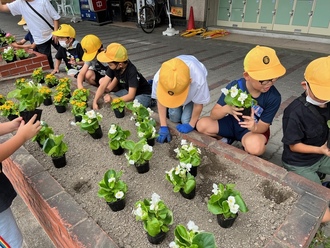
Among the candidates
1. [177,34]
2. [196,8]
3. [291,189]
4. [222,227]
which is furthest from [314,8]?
[222,227]

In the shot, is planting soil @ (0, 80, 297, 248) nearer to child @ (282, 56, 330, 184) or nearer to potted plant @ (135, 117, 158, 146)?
potted plant @ (135, 117, 158, 146)

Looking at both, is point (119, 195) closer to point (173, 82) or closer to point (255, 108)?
point (173, 82)

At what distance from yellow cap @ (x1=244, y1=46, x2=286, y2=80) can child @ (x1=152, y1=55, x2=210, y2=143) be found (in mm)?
512

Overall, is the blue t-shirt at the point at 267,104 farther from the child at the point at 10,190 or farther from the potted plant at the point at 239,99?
the child at the point at 10,190

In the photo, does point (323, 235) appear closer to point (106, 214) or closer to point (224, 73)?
point (106, 214)

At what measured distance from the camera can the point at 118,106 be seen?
2.85 metres

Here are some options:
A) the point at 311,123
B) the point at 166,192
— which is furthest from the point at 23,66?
the point at 311,123

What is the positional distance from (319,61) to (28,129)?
1.95 metres

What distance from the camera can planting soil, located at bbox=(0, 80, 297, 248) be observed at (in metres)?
1.58

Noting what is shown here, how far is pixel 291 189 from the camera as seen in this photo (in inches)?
70.4

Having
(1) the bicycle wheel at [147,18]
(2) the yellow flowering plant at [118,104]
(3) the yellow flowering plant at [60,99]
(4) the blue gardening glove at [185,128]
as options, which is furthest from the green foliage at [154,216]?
(1) the bicycle wheel at [147,18]

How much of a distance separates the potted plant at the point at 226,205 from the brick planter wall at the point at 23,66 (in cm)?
411

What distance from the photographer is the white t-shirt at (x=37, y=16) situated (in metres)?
4.26

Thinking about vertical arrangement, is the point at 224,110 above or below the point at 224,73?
above
